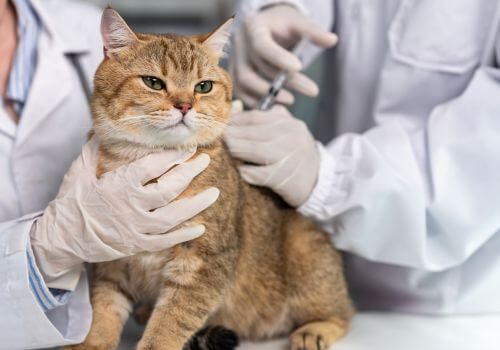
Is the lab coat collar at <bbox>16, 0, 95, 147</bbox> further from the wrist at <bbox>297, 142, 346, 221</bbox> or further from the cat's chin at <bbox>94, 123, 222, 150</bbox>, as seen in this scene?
the wrist at <bbox>297, 142, 346, 221</bbox>

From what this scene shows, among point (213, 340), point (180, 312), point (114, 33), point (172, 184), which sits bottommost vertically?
point (213, 340)

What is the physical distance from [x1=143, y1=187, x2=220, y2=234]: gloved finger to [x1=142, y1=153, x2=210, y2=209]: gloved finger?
0.7 inches

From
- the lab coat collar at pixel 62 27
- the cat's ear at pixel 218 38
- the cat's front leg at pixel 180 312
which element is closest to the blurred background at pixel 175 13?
the lab coat collar at pixel 62 27

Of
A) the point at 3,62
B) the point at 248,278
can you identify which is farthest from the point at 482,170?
the point at 3,62

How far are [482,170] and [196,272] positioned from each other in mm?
712

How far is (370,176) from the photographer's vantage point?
141 cm

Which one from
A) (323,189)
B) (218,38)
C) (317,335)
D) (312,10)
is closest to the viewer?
(218,38)

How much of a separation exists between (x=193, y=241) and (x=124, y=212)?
0.15 metres

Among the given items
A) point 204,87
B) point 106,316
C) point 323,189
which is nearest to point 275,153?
point 323,189

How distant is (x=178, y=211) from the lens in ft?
3.79

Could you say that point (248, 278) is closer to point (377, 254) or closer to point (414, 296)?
point (377, 254)

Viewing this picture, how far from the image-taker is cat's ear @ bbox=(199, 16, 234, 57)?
3.92 ft

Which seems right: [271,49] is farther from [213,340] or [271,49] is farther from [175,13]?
[175,13]

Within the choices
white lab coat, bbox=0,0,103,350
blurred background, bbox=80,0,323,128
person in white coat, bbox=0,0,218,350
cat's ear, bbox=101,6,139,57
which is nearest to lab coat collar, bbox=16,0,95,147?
white lab coat, bbox=0,0,103,350
